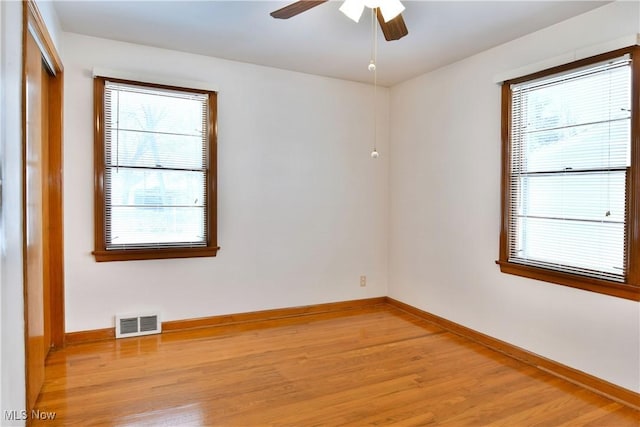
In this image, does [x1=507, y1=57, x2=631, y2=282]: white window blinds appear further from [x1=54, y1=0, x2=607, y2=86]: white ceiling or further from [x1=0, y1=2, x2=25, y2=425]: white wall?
[x1=0, y1=2, x2=25, y2=425]: white wall

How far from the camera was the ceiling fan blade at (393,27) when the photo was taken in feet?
7.87

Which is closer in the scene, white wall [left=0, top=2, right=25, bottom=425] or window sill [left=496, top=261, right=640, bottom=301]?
white wall [left=0, top=2, right=25, bottom=425]

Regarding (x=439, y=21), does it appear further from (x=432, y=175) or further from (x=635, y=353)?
(x=635, y=353)

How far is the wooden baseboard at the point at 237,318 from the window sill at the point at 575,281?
1710 mm

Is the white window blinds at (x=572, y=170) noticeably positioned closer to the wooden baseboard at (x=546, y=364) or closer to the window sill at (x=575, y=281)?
the window sill at (x=575, y=281)

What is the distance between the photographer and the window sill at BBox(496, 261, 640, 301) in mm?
2488

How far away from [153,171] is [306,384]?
7.20 ft

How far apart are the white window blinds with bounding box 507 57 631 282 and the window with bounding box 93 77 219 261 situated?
262 centimetres

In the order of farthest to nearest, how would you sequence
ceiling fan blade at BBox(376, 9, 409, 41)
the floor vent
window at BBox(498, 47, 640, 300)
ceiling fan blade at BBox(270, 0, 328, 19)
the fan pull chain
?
the floor vent → the fan pull chain → window at BBox(498, 47, 640, 300) → ceiling fan blade at BBox(376, 9, 409, 41) → ceiling fan blade at BBox(270, 0, 328, 19)

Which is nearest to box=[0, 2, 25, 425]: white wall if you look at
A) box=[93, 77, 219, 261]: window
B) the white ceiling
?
the white ceiling

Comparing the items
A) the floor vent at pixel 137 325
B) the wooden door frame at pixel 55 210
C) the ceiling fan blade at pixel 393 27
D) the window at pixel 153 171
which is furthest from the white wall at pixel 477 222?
the wooden door frame at pixel 55 210

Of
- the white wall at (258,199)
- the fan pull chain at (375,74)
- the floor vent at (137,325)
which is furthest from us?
the floor vent at (137,325)

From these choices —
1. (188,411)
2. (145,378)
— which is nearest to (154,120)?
(145,378)

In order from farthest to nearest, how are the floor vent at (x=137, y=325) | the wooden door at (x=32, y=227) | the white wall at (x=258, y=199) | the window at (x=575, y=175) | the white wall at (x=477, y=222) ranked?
the floor vent at (x=137, y=325), the white wall at (x=258, y=199), the white wall at (x=477, y=222), the window at (x=575, y=175), the wooden door at (x=32, y=227)
